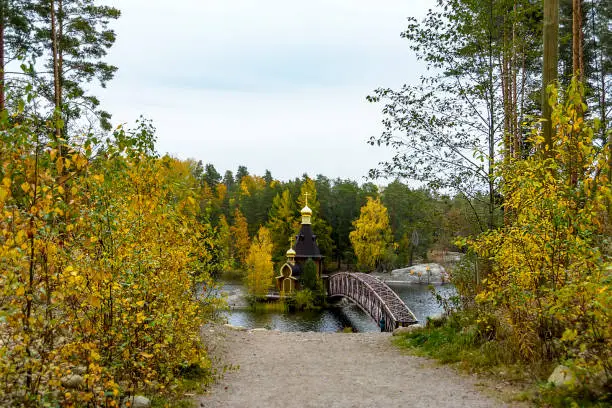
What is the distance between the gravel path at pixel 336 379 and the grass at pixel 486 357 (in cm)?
26

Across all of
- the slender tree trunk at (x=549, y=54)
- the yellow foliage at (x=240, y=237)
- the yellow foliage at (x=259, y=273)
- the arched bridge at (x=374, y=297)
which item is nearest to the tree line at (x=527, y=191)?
the slender tree trunk at (x=549, y=54)

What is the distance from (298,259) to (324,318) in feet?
19.7

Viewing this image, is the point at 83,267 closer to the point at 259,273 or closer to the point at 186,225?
the point at 186,225

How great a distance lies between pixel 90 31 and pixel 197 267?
9.68 metres

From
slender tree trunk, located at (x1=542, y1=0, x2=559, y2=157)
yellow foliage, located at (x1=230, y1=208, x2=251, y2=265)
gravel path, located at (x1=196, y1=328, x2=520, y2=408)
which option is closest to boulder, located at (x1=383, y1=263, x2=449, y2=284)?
yellow foliage, located at (x1=230, y1=208, x2=251, y2=265)

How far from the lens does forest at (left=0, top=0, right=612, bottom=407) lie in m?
3.21

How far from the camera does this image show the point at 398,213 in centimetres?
4741

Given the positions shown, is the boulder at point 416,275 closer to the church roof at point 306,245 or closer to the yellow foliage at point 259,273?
the church roof at point 306,245

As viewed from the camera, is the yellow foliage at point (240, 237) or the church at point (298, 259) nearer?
the church at point (298, 259)

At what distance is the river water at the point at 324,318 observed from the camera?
69.9 ft

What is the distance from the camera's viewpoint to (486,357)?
6379mm

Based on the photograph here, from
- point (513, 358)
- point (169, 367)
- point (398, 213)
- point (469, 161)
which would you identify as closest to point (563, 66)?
point (469, 161)

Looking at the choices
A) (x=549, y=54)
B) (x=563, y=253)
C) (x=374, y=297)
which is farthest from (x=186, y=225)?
(x=374, y=297)

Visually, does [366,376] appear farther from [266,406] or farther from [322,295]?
[322,295]
